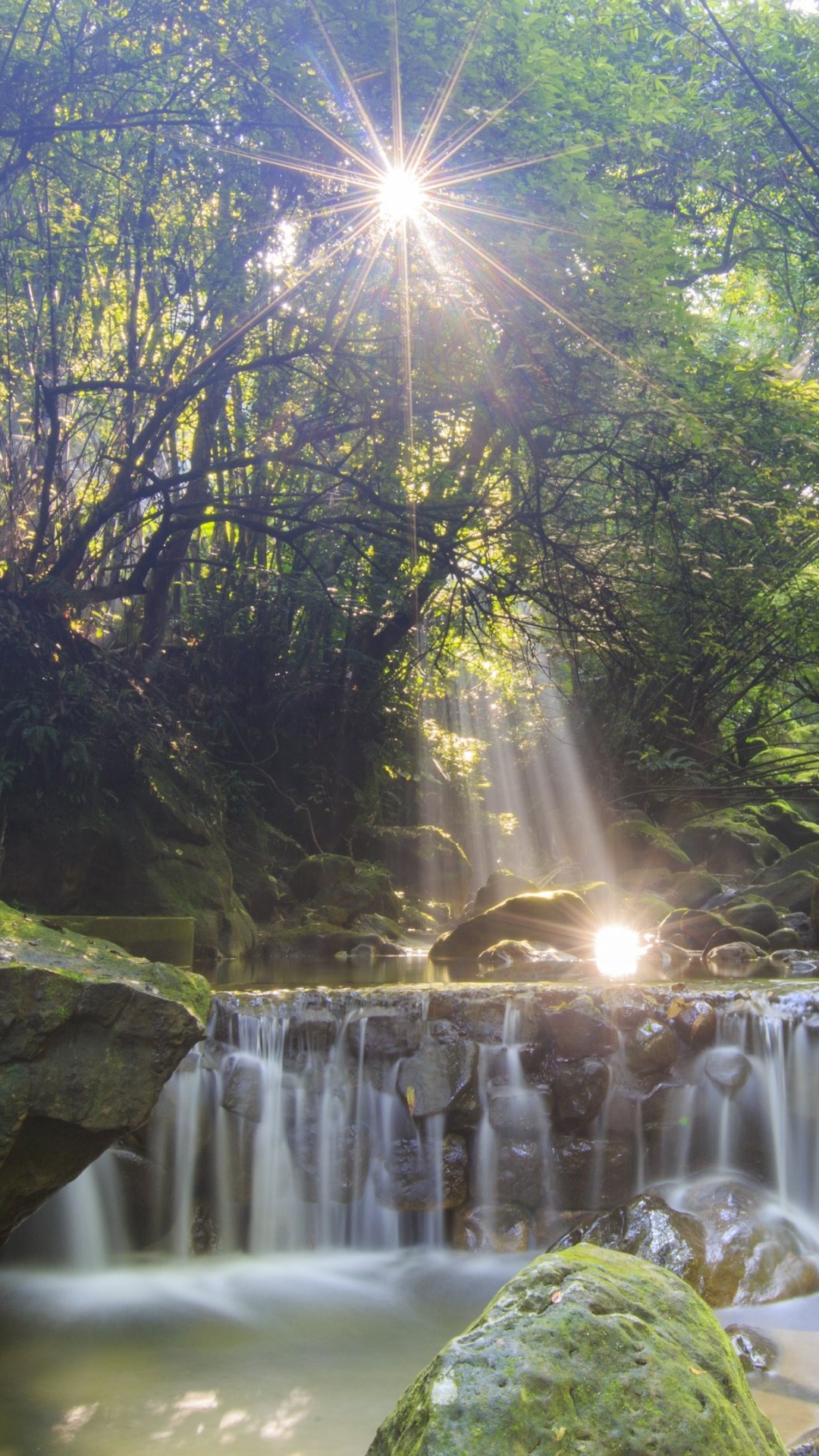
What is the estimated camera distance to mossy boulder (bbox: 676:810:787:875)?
17500mm

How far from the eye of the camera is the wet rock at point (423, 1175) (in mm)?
5852

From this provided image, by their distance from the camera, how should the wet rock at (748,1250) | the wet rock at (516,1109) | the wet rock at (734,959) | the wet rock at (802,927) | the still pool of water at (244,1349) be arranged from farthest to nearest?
the wet rock at (802,927)
the wet rock at (734,959)
the wet rock at (516,1109)
the wet rock at (748,1250)
the still pool of water at (244,1349)

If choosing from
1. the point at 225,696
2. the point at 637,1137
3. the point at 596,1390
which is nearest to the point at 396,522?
the point at 225,696

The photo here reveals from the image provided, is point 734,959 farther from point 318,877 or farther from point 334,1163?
point 318,877

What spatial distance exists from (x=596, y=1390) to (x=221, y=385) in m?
10.6

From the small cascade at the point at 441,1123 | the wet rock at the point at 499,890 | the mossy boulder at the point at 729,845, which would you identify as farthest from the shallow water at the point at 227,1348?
the mossy boulder at the point at 729,845

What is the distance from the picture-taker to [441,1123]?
19.8 feet

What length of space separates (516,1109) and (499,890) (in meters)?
7.63

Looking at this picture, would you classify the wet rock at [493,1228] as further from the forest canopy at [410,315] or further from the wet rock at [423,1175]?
the forest canopy at [410,315]

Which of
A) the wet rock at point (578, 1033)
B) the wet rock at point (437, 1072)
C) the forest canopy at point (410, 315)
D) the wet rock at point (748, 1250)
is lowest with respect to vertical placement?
the wet rock at point (748, 1250)

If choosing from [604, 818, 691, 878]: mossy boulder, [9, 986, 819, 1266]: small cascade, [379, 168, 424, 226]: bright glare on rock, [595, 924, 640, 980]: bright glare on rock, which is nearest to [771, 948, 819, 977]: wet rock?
[595, 924, 640, 980]: bright glare on rock

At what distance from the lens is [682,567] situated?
29.7 ft

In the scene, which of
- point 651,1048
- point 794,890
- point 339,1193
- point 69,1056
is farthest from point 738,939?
point 69,1056

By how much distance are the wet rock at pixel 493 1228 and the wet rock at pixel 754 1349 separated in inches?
55.0
